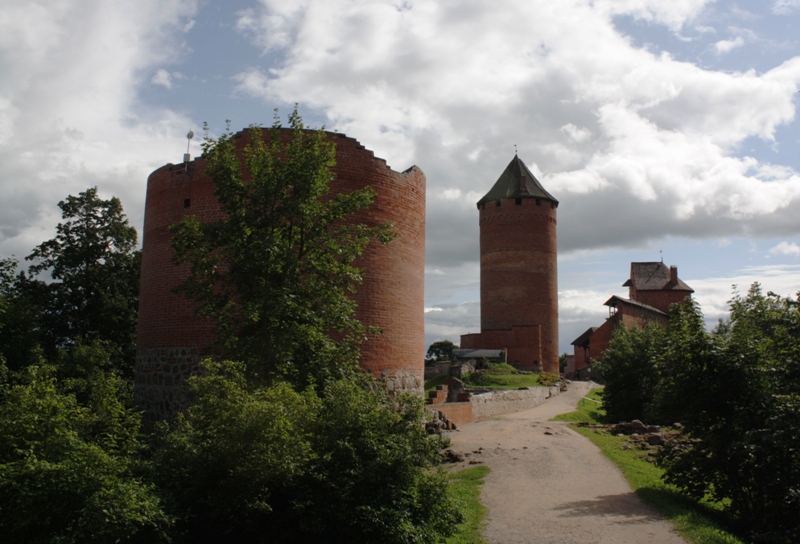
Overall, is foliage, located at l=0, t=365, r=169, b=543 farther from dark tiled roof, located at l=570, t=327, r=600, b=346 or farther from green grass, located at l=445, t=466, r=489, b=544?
dark tiled roof, located at l=570, t=327, r=600, b=346

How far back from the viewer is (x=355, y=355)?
11875mm

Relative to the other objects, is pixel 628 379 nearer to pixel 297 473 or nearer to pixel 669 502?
pixel 669 502

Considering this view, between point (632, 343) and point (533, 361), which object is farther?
point (533, 361)

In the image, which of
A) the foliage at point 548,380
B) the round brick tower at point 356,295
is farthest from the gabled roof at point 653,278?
the round brick tower at point 356,295

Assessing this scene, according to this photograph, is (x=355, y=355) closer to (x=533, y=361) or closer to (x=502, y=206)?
(x=533, y=361)

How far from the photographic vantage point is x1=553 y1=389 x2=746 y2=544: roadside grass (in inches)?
356

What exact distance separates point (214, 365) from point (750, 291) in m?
11.1

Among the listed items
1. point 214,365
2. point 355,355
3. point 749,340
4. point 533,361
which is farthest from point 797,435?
point 533,361

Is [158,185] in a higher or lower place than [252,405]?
higher

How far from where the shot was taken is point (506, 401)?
28547 millimetres

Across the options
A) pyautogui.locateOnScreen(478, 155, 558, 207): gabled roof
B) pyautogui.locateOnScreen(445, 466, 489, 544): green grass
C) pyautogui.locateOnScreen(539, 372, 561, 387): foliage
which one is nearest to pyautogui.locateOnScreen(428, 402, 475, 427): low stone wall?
pyautogui.locateOnScreen(445, 466, 489, 544): green grass

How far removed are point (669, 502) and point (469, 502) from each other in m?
3.41

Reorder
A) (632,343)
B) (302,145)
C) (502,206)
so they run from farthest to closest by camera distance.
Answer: (502,206) < (632,343) < (302,145)

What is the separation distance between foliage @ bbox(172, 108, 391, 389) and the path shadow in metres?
4.31
